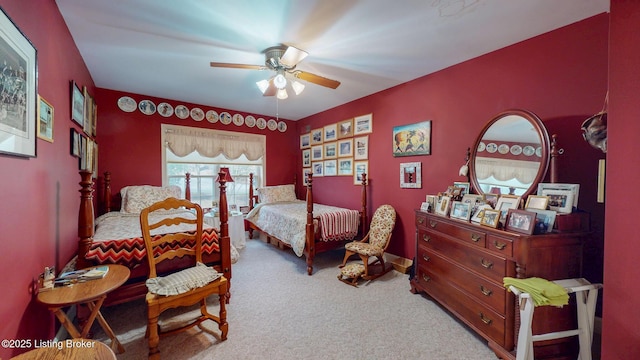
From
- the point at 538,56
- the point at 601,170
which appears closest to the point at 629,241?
the point at 601,170

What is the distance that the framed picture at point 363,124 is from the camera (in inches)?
154

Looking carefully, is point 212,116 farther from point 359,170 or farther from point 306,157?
point 359,170

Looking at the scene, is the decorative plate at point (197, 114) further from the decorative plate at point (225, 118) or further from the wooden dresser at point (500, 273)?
the wooden dresser at point (500, 273)

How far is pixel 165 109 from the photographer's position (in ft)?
13.5

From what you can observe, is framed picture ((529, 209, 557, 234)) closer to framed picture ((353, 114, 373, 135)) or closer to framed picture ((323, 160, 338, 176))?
framed picture ((353, 114, 373, 135))

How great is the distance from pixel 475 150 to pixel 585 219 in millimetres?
1063

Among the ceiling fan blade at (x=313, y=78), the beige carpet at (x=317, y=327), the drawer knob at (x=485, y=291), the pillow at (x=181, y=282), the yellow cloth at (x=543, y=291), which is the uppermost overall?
the ceiling fan blade at (x=313, y=78)

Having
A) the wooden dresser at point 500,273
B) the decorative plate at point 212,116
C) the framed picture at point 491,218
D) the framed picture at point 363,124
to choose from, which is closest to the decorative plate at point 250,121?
the decorative plate at point 212,116

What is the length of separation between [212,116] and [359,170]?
3007 mm

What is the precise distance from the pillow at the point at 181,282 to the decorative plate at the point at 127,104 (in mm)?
3288

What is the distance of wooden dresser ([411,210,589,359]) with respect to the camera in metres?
1.59

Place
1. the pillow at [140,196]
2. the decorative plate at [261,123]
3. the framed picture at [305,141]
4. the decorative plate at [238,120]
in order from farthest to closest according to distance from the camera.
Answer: the framed picture at [305,141]
the decorative plate at [261,123]
the decorative plate at [238,120]
the pillow at [140,196]

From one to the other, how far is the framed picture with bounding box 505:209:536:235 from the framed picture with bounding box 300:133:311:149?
401cm

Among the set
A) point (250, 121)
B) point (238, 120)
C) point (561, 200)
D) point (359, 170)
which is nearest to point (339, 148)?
point (359, 170)
